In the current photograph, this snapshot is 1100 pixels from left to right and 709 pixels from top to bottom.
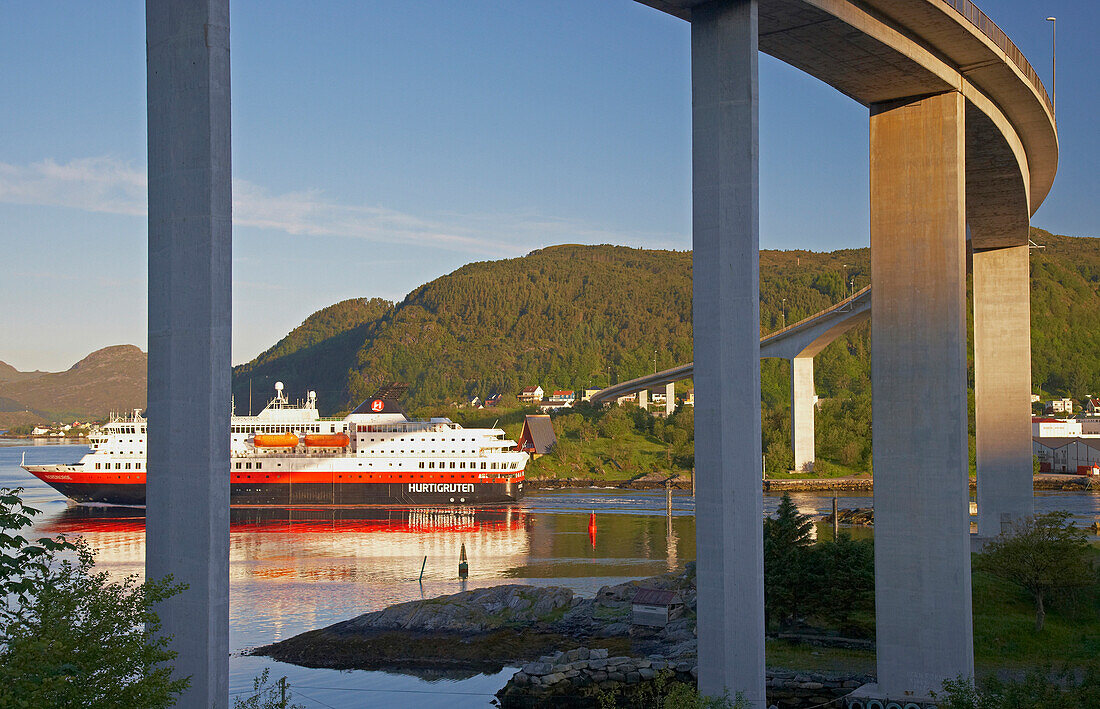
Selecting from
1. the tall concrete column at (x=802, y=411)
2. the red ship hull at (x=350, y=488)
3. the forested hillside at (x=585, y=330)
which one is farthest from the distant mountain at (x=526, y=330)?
the red ship hull at (x=350, y=488)

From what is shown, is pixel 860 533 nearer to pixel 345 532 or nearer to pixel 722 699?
pixel 345 532

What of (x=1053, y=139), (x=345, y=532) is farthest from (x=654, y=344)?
(x=1053, y=139)

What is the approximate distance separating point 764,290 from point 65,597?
12092 centimetres

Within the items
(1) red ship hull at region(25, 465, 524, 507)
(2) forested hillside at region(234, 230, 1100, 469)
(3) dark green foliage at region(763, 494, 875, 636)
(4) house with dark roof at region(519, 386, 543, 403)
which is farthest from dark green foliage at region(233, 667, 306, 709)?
(4) house with dark roof at region(519, 386, 543, 403)

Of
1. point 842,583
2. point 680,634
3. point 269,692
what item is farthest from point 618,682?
point 269,692

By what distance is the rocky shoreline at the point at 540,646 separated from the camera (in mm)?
13258

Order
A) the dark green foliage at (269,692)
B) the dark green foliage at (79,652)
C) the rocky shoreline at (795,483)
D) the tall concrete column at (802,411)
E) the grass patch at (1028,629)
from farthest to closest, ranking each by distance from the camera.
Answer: the tall concrete column at (802,411) < the rocky shoreline at (795,483) < the grass patch at (1028,629) < the dark green foliage at (269,692) < the dark green foliage at (79,652)

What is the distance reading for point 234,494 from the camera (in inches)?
1761

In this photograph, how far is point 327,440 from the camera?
4644cm

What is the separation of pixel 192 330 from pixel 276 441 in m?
42.4

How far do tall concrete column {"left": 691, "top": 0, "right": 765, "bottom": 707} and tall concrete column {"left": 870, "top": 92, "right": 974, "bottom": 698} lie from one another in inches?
143

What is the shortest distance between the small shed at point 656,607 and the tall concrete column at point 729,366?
8.69 metres

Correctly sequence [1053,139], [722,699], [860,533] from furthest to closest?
1. [860,533]
2. [1053,139]
3. [722,699]

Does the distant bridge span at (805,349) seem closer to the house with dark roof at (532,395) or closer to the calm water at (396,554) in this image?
the calm water at (396,554)
